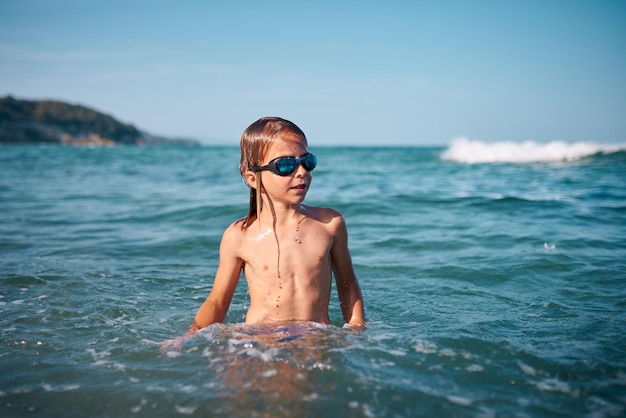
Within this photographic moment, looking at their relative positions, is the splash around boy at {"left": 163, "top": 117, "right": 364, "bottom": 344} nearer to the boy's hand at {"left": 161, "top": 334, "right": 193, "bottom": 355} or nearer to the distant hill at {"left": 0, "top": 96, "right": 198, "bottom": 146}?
the boy's hand at {"left": 161, "top": 334, "right": 193, "bottom": 355}

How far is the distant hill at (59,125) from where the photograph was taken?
100875 millimetres

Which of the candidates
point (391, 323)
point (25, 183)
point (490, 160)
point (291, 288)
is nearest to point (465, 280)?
point (391, 323)

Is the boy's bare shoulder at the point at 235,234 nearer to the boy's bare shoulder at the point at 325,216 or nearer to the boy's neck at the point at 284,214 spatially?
the boy's neck at the point at 284,214

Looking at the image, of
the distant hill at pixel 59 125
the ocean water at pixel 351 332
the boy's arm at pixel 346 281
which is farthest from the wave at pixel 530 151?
the distant hill at pixel 59 125

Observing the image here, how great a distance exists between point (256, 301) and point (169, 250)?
3634mm

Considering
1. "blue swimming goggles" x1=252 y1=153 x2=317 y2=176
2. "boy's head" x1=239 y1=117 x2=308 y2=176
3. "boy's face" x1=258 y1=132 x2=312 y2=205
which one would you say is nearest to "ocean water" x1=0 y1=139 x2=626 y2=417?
"boy's face" x1=258 y1=132 x2=312 y2=205

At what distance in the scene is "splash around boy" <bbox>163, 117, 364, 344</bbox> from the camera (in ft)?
9.76

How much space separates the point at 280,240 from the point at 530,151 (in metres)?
31.4

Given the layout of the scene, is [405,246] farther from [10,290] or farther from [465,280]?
[10,290]

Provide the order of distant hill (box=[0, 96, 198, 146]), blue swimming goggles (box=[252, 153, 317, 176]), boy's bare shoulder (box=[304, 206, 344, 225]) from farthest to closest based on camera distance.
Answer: distant hill (box=[0, 96, 198, 146]) → boy's bare shoulder (box=[304, 206, 344, 225]) → blue swimming goggles (box=[252, 153, 317, 176])

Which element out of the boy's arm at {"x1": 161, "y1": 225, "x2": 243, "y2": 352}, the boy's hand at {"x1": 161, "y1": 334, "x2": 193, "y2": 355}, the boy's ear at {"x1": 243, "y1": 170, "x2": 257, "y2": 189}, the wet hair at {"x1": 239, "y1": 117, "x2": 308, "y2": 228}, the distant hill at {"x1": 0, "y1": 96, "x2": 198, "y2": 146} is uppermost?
the distant hill at {"x1": 0, "y1": 96, "x2": 198, "y2": 146}

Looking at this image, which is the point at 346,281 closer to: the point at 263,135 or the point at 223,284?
the point at 223,284

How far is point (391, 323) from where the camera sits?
3.72 meters

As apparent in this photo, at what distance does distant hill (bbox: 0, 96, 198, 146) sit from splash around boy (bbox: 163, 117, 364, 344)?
10743 centimetres
